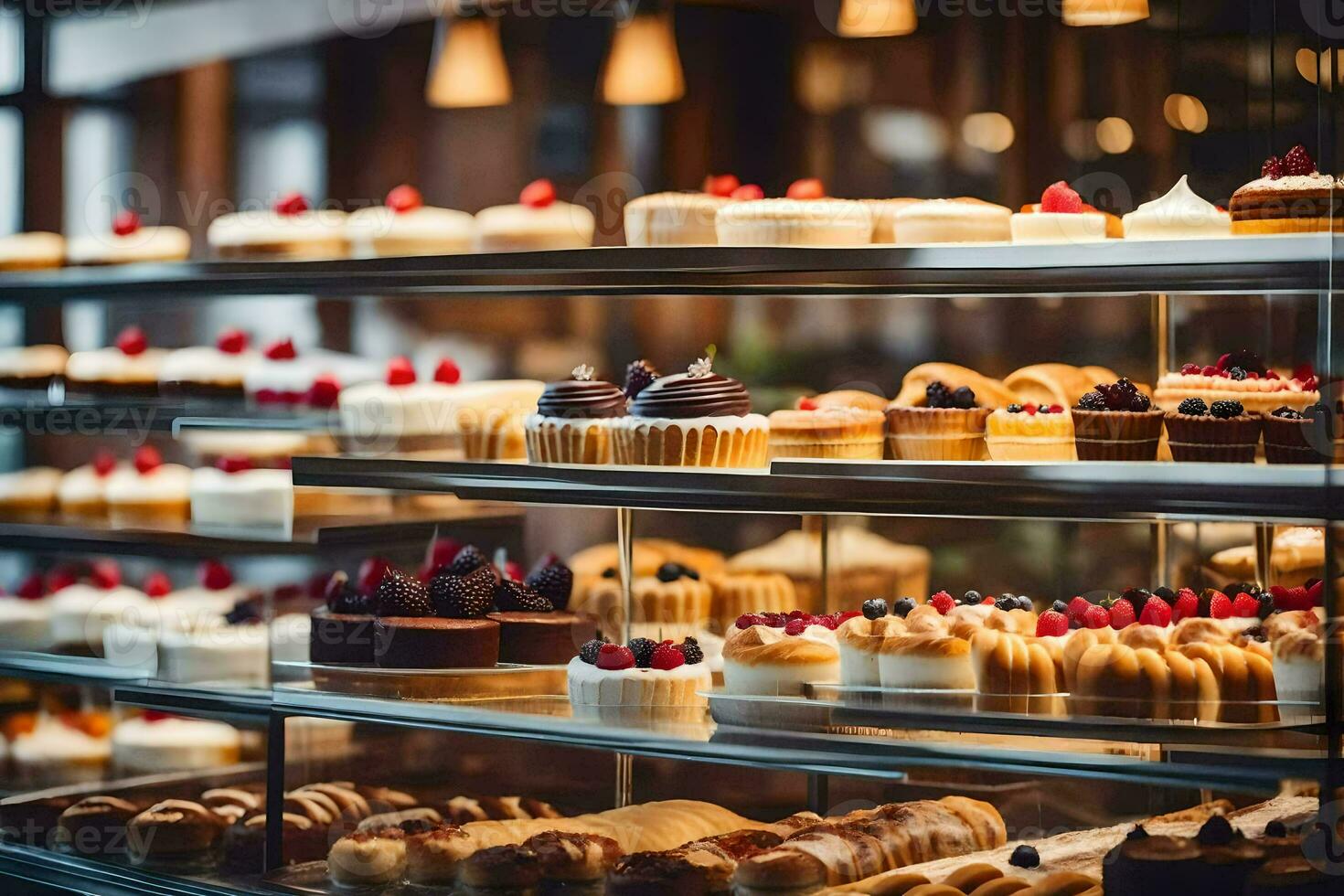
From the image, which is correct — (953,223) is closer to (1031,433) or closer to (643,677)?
(1031,433)

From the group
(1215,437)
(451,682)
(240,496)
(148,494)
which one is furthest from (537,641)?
(1215,437)

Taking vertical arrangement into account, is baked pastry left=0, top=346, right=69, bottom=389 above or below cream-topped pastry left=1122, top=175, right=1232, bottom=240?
below

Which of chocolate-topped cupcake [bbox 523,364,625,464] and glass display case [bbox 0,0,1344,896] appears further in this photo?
chocolate-topped cupcake [bbox 523,364,625,464]

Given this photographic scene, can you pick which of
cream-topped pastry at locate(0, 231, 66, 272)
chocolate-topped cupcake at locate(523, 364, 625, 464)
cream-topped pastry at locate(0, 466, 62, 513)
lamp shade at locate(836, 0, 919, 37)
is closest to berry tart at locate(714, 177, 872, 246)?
chocolate-topped cupcake at locate(523, 364, 625, 464)

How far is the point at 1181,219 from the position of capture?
329 cm

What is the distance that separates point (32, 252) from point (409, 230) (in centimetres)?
148

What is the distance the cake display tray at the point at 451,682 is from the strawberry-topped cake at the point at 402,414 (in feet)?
2.01

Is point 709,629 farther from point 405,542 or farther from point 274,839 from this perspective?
point 274,839

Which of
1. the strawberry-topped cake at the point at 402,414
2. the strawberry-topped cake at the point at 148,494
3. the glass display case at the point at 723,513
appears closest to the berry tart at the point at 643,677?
the glass display case at the point at 723,513

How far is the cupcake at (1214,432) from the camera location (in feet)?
10.4

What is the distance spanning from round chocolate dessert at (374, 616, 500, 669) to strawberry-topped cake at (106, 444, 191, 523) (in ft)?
3.74

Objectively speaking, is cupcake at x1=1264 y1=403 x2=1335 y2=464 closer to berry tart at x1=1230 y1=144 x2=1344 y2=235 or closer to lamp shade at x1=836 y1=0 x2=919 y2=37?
berry tart at x1=1230 y1=144 x2=1344 y2=235

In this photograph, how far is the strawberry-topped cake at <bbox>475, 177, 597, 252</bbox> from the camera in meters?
4.14

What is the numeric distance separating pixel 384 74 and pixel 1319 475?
3.03m
